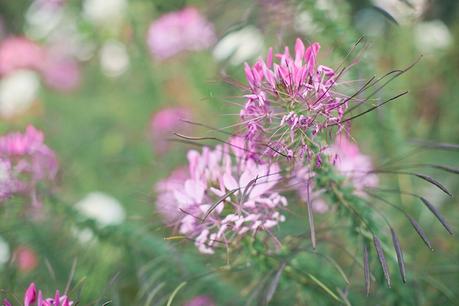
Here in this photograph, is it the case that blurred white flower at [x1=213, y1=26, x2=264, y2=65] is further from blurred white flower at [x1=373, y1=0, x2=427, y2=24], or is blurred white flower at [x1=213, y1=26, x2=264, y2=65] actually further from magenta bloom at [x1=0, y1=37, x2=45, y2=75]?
magenta bloom at [x1=0, y1=37, x2=45, y2=75]

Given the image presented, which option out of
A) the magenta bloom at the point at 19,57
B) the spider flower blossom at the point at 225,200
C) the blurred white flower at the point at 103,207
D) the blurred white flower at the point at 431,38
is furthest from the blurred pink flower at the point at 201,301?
the magenta bloom at the point at 19,57

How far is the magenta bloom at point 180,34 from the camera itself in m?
1.40

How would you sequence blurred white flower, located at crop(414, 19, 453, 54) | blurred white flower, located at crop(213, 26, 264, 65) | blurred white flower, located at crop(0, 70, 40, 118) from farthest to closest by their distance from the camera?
blurred white flower, located at crop(0, 70, 40, 118) < blurred white flower, located at crop(414, 19, 453, 54) < blurred white flower, located at crop(213, 26, 264, 65)

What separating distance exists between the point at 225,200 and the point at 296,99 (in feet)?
0.46

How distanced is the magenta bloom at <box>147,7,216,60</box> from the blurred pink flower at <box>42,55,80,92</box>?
0.60m

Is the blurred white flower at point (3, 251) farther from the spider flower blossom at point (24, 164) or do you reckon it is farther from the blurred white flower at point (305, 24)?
the blurred white flower at point (305, 24)

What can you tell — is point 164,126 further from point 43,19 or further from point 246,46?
point 43,19

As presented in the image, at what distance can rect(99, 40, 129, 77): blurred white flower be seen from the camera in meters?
1.85

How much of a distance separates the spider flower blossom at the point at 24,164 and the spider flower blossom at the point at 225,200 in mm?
338

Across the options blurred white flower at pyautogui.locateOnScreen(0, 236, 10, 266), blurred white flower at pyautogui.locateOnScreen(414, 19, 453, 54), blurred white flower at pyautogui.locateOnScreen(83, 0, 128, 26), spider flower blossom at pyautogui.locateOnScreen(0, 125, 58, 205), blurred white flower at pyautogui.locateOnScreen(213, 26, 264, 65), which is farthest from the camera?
blurred white flower at pyautogui.locateOnScreen(83, 0, 128, 26)

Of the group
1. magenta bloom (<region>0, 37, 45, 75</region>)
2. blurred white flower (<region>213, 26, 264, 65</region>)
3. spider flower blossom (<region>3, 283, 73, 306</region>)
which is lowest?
spider flower blossom (<region>3, 283, 73, 306</region>)

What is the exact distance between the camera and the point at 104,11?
1.73 meters

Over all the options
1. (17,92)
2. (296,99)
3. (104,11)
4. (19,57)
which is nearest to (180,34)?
(104,11)

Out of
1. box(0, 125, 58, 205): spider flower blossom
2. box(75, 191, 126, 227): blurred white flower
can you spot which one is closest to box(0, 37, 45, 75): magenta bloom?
box(75, 191, 126, 227): blurred white flower
